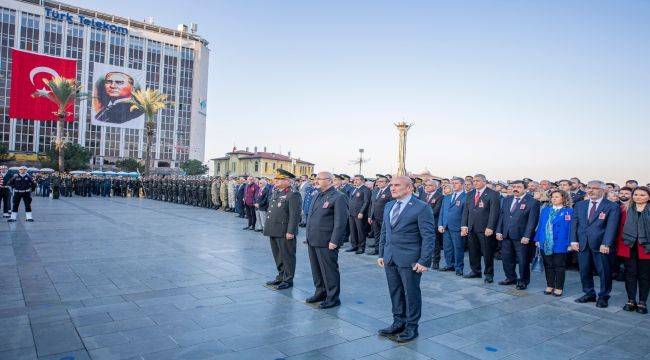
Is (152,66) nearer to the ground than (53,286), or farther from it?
farther from it

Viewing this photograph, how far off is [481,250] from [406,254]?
423 centimetres

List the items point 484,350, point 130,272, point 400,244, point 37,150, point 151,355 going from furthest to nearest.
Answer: point 37,150, point 130,272, point 400,244, point 484,350, point 151,355

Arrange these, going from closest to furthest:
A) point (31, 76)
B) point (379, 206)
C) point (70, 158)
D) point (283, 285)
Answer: point (283, 285)
point (379, 206)
point (31, 76)
point (70, 158)

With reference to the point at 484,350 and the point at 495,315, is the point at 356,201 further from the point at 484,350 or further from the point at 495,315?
the point at 484,350

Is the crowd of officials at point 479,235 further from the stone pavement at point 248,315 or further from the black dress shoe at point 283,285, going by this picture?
the stone pavement at point 248,315

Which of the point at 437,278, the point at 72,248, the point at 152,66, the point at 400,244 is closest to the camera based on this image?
the point at 400,244

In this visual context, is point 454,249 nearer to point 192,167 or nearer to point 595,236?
point 595,236

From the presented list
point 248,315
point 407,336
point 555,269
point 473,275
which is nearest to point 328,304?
point 248,315

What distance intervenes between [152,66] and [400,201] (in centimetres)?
7964

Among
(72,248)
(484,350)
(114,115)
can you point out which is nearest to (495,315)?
(484,350)

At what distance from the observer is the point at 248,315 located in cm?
509

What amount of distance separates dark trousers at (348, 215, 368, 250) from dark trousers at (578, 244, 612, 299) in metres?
5.02

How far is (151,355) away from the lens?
3.85 metres

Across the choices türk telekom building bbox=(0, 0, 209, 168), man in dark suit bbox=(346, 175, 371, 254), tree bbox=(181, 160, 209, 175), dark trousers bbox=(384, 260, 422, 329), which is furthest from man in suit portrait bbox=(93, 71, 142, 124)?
dark trousers bbox=(384, 260, 422, 329)
